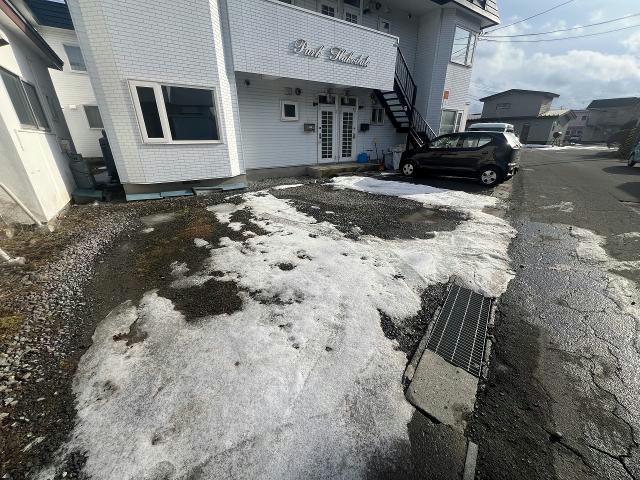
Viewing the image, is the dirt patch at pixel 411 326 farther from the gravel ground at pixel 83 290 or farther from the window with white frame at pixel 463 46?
Result: the window with white frame at pixel 463 46

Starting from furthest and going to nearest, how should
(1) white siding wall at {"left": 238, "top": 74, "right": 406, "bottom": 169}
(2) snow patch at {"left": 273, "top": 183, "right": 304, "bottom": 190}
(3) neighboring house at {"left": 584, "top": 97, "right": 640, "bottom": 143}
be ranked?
(3) neighboring house at {"left": 584, "top": 97, "right": 640, "bottom": 143} < (1) white siding wall at {"left": 238, "top": 74, "right": 406, "bottom": 169} < (2) snow patch at {"left": 273, "top": 183, "right": 304, "bottom": 190}

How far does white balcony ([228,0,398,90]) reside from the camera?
Result: 7.22 meters

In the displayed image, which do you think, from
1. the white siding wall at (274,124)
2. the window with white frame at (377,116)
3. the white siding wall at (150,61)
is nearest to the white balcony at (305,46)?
the white siding wall at (150,61)

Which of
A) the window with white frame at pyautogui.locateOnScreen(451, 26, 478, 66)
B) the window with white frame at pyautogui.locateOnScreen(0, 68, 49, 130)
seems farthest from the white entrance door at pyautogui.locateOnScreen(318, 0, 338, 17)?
the window with white frame at pyautogui.locateOnScreen(0, 68, 49, 130)

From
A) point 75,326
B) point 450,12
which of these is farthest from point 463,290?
point 450,12

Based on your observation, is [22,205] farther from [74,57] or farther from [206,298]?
[74,57]

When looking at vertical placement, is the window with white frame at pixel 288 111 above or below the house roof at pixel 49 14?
below

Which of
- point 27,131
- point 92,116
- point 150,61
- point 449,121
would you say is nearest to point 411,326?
point 27,131

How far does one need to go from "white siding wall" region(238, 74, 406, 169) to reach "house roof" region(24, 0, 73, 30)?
33.2 ft

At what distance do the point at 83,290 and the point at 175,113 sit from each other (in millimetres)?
5094

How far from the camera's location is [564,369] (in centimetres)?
228

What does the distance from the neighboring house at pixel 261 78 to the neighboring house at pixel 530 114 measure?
2660 cm

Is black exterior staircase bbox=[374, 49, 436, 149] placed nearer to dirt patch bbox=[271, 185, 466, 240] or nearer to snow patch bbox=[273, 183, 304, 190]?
snow patch bbox=[273, 183, 304, 190]

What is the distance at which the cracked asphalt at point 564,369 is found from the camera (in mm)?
1668
